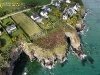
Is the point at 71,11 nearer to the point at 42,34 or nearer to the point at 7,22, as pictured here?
the point at 42,34

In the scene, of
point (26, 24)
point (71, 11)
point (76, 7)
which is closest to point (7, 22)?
point (26, 24)

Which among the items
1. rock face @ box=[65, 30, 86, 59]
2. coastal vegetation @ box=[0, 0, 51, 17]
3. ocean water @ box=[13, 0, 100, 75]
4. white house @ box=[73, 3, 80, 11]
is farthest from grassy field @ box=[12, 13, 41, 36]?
white house @ box=[73, 3, 80, 11]

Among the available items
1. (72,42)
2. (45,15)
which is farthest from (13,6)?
(72,42)

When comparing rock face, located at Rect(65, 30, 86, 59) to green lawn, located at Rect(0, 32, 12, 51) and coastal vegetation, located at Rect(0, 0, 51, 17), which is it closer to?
coastal vegetation, located at Rect(0, 0, 51, 17)

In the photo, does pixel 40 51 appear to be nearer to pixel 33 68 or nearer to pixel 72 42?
pixel 33 68

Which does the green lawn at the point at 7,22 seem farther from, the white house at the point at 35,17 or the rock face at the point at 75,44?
the rock face at the point at 75,44

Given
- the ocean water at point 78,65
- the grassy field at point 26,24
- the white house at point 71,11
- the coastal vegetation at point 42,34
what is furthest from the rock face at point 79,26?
the grassy field at point 26,24
